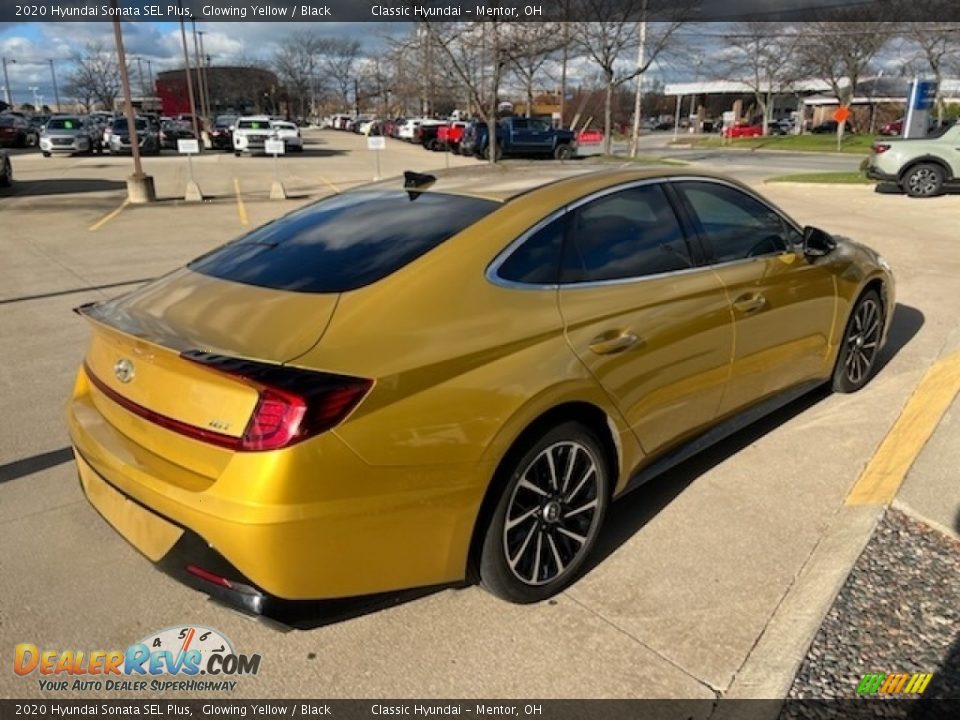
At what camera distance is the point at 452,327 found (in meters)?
2.41

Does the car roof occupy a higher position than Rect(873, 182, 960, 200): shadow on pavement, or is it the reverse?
the car roof

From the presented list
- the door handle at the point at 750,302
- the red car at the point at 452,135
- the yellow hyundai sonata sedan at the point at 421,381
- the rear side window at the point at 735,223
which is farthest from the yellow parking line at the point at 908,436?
the red car at the point at 452,135

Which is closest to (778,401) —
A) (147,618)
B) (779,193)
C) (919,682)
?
(919,682)

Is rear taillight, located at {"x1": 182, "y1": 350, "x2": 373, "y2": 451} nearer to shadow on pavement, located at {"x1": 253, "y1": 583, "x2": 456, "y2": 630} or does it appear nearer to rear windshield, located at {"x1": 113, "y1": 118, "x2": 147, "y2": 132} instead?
shadow on pavement, located at {"x1": 253, "y1": 583, "x2": 456, "y2": 630}

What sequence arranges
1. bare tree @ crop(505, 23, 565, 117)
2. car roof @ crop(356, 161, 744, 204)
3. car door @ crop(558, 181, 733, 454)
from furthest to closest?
1. bare tree @ crop(505, 23, 565, 117)
2. car roof @ crop(356, 161, 744, 204)
3. car door @ crop(558, 181, 733, 454)

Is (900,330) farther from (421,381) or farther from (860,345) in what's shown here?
(421,381)

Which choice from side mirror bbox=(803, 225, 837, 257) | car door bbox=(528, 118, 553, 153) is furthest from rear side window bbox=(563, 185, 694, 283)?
car door bbox=(528, 118, 553, 153)

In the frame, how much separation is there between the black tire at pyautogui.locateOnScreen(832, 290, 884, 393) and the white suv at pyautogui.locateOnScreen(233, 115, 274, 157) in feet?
107

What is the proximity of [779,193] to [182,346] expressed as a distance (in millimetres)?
17433

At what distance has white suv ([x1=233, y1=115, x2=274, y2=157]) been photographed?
33.5 m

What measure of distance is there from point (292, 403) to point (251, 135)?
113ft

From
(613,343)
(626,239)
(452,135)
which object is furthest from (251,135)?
(613,343)

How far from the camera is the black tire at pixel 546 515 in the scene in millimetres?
2561

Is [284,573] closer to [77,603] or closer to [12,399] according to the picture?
[77,603]
